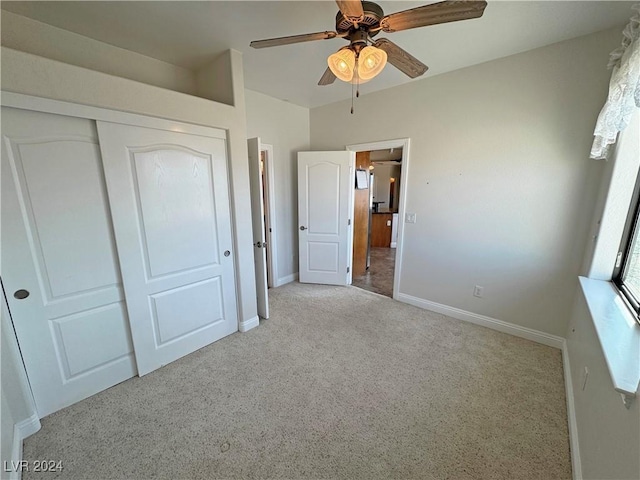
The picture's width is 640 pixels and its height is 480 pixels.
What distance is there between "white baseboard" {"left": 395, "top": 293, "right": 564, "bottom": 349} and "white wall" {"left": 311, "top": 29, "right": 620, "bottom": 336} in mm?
66

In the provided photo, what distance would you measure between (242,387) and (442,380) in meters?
1.56

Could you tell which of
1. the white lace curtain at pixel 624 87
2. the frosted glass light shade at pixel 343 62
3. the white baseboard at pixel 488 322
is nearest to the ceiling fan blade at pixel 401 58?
the frosted glass light shade at pixel 343 62

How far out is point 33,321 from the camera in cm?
154

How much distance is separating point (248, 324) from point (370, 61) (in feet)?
8.24

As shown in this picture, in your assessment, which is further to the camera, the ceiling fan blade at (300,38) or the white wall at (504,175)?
the white wall at (504,175)

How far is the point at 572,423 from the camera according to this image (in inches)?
59.8

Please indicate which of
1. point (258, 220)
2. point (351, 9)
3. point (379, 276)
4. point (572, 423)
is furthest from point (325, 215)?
point (572, 423)

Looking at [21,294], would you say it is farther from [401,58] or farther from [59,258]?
[401,58]

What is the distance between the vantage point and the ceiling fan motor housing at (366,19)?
1248 millimetres

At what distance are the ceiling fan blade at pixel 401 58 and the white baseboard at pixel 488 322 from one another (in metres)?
2.48

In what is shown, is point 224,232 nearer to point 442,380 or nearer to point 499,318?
point 442,380

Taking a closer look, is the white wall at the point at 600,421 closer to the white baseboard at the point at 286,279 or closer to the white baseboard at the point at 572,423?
the white baseboard at the point at 572,423

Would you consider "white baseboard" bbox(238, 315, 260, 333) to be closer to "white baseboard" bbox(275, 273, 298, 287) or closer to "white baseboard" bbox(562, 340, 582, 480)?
"white baseboard" bbox(275, 273, 298, 287)

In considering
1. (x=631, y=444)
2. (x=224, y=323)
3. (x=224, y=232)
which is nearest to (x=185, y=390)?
(x=224, y=323)
